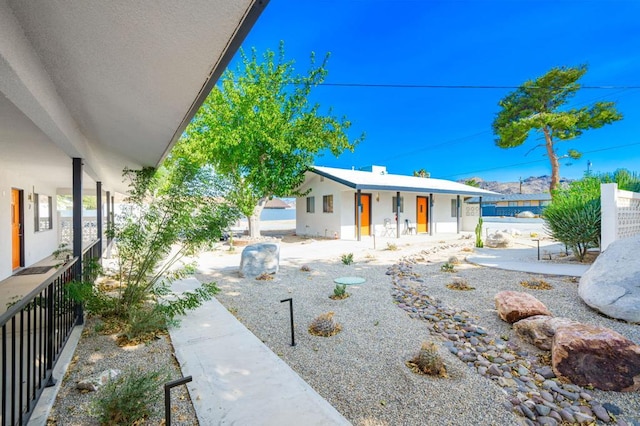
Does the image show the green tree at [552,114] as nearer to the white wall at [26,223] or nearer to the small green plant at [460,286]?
the small green plant at [460,286]

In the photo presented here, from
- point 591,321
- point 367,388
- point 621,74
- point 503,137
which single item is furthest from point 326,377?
point 621,74

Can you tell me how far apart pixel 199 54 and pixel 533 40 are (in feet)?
63.4

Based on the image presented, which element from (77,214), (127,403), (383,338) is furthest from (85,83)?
(383,338)

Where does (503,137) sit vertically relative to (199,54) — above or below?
above

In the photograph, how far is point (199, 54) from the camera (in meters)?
1.91

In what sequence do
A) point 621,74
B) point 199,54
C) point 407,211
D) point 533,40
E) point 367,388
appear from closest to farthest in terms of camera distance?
point 199,54 < point 367,388 < point 533,40 < point 407,211 < point 621,74

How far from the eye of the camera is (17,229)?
25.2ft

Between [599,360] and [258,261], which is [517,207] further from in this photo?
[599,360]

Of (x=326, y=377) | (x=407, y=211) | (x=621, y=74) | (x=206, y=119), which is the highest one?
(x=621, y=74)

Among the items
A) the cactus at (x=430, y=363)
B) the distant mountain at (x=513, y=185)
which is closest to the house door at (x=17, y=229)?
the cactus at (x=430, y=363)

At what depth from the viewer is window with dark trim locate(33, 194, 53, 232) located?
9.02 m

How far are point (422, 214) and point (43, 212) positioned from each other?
17449 mm

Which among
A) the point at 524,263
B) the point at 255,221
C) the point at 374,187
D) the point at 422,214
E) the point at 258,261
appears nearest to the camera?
the point at 258,261

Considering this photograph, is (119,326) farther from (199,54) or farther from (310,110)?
(310,110)
